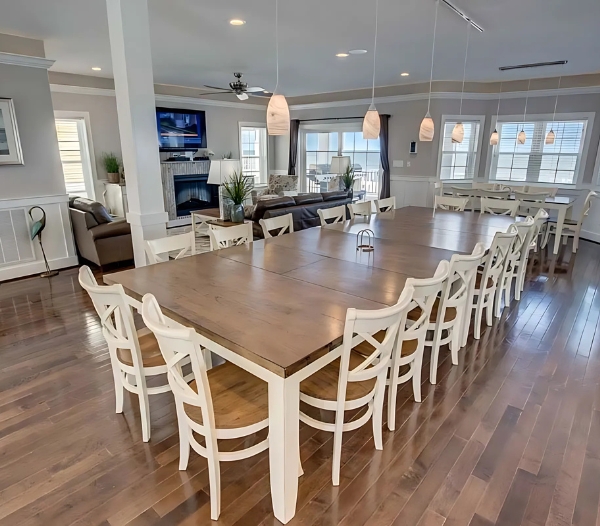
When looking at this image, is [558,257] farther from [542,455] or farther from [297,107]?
[297,107]

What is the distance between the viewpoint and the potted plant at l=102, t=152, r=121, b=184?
7.07 metres

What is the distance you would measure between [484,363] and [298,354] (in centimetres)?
211

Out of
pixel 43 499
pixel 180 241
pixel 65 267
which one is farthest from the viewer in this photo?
pixel 65 267

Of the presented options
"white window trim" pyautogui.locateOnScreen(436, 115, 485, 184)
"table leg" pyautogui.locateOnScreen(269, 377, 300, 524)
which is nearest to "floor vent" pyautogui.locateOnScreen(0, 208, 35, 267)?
"table leg" pyautogui.locateOnScreen(269, 377, 300, 524)

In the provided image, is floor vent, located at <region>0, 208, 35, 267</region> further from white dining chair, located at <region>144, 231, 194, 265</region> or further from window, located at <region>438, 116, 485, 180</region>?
window, located at <region>438, 116, 485, 180</region>

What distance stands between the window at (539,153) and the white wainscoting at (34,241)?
8.14 metres

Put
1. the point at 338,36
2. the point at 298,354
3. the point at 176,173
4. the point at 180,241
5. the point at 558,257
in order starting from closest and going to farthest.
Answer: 1. the point at 298,354
2. the point at 180,241
3. the point at 338,36
4. the point at 558,257
5. the point at 176,173

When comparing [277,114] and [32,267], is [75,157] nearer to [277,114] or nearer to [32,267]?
[32,267]

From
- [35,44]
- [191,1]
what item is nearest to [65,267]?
[35,44]

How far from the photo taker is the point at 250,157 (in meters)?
9.97

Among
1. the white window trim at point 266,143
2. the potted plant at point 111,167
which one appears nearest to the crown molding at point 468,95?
the white window trim at point 266,143

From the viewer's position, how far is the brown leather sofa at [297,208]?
5.07 metres

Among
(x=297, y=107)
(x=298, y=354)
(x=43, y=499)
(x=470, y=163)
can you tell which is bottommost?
(x=43, y=499)

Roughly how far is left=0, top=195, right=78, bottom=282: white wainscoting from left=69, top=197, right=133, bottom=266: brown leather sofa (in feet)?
0.66
